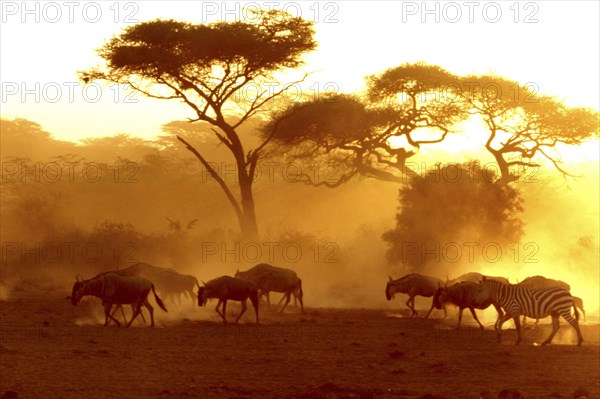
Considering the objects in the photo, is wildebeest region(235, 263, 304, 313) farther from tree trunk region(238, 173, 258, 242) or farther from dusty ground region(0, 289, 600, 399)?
tree trunk region(238, 173, 258, 242)

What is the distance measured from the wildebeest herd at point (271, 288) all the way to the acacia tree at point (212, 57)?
11.7 meters

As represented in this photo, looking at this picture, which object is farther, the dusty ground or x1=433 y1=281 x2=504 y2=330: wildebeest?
x1=433 y1=281 x2=504 y2=330: wildebeest

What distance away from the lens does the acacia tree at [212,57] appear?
41.2 meters

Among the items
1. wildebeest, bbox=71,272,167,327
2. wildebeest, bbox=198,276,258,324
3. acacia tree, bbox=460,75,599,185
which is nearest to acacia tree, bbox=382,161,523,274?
acacia tree, bbox=460,75,599,185

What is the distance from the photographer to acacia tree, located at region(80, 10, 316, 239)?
41.2 metres

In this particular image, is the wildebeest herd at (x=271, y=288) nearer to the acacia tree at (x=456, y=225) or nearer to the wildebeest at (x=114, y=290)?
the wildebeest at (x=114, y=290)

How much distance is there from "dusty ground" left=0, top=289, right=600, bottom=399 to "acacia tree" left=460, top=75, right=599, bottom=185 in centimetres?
1798

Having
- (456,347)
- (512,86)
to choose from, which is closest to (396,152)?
(512,86)

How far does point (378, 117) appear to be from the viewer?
150 ft

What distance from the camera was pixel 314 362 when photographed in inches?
813

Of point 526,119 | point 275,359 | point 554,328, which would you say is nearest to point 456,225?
point 526,119

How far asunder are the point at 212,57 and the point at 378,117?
283 inches

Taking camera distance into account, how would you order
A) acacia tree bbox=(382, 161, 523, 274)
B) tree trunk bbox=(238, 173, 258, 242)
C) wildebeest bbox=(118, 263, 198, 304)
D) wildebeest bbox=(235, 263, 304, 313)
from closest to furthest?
wildebeest bbox=(118, 263, 198, 304) < wildebeest bbox=(235, 263, 304, 313) < acacia tree bbox=(382, 161, 523, 274) < tree trunk bbox=(238, 173, 258, 242)

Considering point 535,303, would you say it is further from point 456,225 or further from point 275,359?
point 456,225
